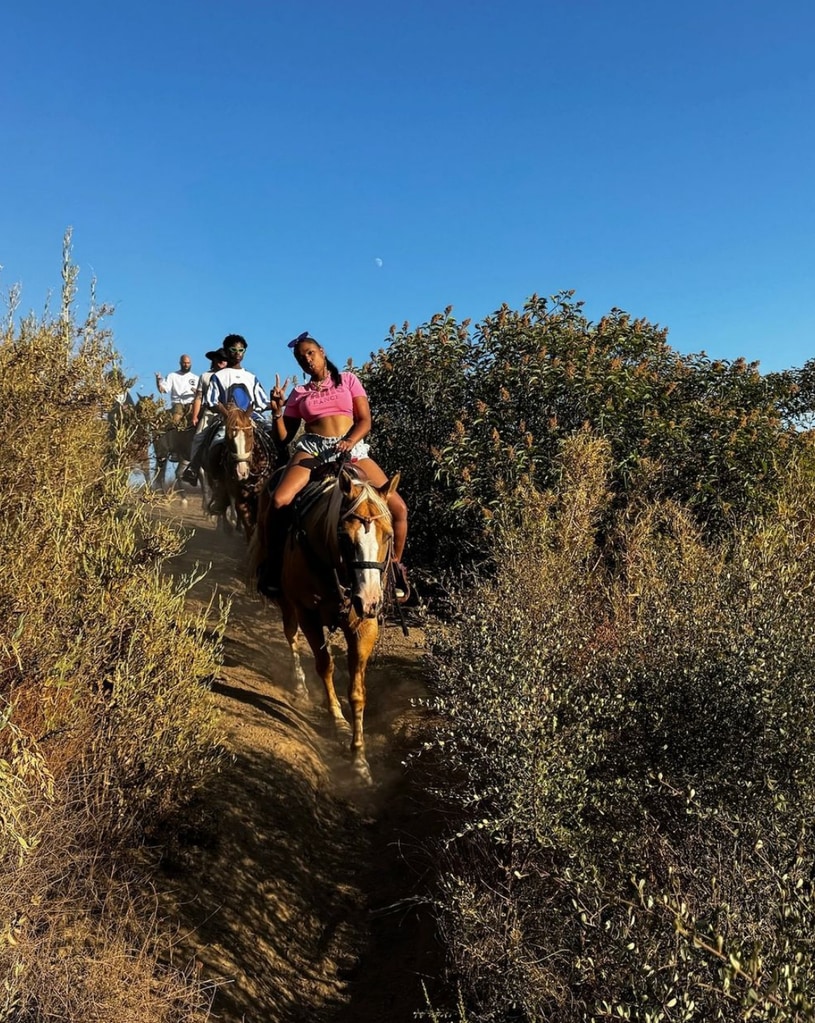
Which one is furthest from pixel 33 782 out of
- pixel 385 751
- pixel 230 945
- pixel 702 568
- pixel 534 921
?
pixel 702 568

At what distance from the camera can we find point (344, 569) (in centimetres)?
560

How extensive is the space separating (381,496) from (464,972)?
11.3ft

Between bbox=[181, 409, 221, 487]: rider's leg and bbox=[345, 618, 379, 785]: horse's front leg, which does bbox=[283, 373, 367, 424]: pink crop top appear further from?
bbox=[181, 409, 221, 487]: rider's leg

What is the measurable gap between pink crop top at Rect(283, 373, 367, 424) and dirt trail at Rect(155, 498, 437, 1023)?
2930 mm

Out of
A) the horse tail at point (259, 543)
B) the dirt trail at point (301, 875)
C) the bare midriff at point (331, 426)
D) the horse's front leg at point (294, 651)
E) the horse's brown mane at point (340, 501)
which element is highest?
the bare midriff at point (331, 426)

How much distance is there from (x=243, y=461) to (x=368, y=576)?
192 inches

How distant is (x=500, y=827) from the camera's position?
3273 mm

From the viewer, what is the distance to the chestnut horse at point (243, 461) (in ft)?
31.4

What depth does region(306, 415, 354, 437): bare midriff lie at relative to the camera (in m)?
7.04

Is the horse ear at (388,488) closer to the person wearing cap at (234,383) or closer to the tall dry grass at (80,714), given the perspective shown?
the tall dry grass at (80,714)

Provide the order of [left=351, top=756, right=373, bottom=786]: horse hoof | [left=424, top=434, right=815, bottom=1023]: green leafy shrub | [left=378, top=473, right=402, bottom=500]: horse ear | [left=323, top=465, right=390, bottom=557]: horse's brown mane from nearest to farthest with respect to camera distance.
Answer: [left=424, top=434, right=815, bottom=1023]: green leafy shrub < [left=323, top=465, right=390, bottom=557]: horse's brown mane < [left=378, top=473, right=402, bottom=500]: horse ear < [left=351, top=756, right=373, bottom=786]: horse hoof

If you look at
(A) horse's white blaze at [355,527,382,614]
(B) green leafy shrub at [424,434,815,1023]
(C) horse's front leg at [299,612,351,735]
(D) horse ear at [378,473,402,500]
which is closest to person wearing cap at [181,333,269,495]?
(C) horse's front leg at [299,612,351,735]

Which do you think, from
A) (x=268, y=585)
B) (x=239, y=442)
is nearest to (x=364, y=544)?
(x=268, y=585)

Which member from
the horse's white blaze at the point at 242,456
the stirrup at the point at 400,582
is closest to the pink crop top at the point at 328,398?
the stirrup at the point at 400,582
